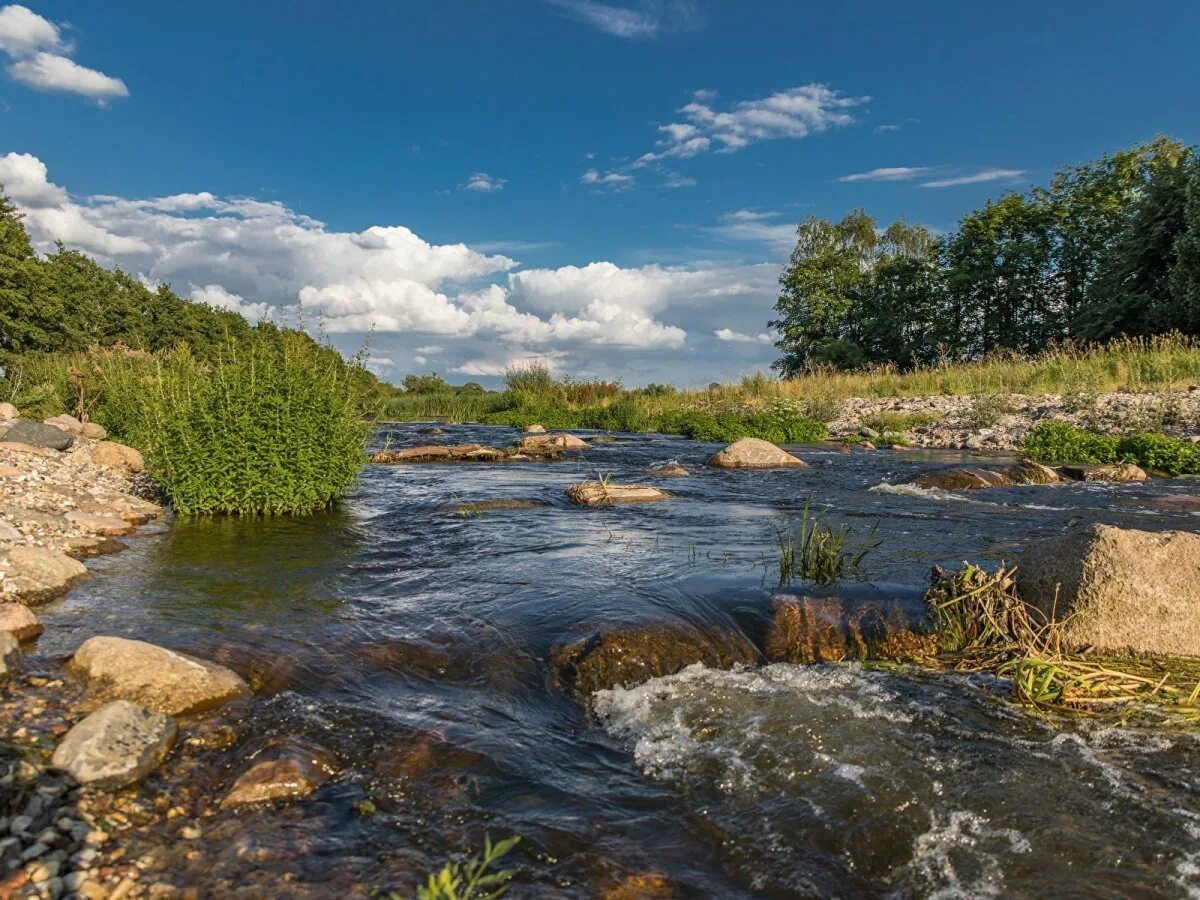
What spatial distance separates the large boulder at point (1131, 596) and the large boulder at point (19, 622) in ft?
22.7

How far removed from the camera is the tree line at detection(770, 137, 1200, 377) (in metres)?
30.0

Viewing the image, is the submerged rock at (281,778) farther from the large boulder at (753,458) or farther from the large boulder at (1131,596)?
the large boulder at (753,458)

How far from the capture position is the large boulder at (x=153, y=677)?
4016mm

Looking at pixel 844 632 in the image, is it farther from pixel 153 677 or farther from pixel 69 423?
pixel 69 423

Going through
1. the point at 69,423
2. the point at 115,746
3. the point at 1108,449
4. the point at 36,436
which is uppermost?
the point at 69,423

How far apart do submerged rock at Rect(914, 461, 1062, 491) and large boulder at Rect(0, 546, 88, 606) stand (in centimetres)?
1173

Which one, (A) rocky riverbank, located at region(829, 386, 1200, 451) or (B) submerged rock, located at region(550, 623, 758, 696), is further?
(A) rocky riverbank, located at region(829, 386, 1200, 451)

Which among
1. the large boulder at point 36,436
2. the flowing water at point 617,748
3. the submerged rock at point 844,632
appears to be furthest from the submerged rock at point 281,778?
the large boulder at point 36,436

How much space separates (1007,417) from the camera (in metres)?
19.6

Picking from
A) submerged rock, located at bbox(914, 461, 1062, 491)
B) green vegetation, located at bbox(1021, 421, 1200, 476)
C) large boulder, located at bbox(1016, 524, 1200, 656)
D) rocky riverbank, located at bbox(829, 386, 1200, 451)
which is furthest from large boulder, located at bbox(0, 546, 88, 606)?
rocky riverbank, located at bbox(829, 386, 1200, 451)

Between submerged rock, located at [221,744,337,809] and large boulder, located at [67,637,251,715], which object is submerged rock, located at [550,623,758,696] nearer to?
submerged rock, located at [221,744,337,809]

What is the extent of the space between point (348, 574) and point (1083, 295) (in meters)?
42.3

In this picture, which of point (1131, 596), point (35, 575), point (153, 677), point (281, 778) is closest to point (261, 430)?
point (35, 575)

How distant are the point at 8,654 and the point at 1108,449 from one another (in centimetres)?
1730
